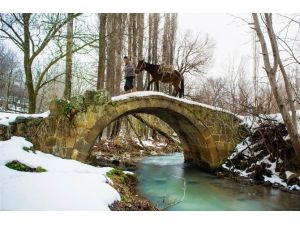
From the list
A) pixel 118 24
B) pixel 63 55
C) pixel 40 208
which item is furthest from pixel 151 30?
pixel 40 208

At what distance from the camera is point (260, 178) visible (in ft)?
29.6

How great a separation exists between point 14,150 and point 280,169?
6717mm

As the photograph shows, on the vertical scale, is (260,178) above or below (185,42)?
below

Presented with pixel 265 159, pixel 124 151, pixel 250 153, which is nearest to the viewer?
pixel 265 159

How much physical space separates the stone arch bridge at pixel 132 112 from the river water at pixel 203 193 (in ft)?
4.17

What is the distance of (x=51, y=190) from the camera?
4.14 metres

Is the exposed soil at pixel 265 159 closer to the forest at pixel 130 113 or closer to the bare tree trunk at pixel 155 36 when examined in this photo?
the forest at pixel 130 113

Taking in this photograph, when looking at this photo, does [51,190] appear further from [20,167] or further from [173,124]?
[173,124]

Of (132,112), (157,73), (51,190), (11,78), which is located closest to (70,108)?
(132,112)

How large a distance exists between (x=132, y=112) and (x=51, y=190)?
6.07 meters

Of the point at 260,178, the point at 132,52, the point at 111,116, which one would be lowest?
the point at 260,178

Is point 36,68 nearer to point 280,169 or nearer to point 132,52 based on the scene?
point 132,52

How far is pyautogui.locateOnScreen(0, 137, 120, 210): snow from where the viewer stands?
3822mm

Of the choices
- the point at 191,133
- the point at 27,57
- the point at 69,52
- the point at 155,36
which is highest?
the point at 155,36
